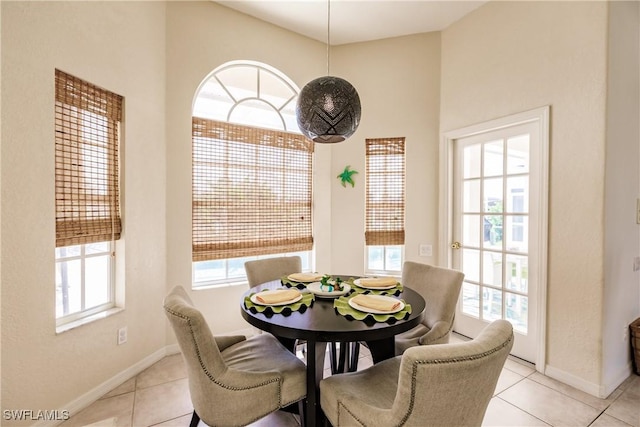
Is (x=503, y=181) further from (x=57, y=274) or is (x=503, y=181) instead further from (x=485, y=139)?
(x=57, y=274)

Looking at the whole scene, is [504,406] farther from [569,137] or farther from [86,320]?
[86,320]

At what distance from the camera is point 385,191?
3379 mm

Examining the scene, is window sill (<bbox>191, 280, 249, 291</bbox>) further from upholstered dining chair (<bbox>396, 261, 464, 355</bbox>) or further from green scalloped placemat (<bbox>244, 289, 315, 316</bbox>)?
upholstered dining chair (<bbox>396, 261, 464, 355</bbox>)

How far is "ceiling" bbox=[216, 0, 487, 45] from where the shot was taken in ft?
9.25

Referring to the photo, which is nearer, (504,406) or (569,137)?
(504,406)

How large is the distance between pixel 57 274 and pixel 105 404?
91 centimetres

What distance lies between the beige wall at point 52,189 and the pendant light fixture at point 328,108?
147 cm

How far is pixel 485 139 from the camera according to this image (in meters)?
2.88

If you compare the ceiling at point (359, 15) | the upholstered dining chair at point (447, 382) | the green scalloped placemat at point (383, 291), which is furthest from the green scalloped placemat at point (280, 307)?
the ceiling at point (359, 15)

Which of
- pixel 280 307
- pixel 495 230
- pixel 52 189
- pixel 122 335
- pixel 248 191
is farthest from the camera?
pixel 248 191

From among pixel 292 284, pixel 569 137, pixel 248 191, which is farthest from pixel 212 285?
pixel 569 137

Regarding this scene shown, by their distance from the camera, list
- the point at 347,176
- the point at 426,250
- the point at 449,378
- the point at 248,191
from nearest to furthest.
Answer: the point at 449,378 < the point at 248,191 < the point at 426,250 < the point at 347,176

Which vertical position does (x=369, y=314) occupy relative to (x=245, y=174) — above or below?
below

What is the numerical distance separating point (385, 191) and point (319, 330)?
91.3 inches
